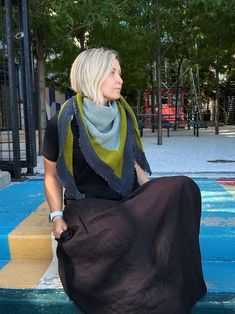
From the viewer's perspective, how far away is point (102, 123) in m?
2.45

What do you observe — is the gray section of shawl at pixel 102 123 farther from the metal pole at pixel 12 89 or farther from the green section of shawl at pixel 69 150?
the metal pole at pixel 12 89

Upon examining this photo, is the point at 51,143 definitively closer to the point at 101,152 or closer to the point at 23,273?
the point at 101,152

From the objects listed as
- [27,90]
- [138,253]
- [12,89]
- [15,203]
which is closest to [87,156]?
[138,253]

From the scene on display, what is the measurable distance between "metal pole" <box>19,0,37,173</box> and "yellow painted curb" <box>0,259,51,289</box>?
295 centimetres

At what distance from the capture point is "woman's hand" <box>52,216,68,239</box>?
2268 mm

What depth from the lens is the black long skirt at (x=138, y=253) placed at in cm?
208

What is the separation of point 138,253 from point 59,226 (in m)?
0.45

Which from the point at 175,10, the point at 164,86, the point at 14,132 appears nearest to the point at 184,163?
the point at 14,132

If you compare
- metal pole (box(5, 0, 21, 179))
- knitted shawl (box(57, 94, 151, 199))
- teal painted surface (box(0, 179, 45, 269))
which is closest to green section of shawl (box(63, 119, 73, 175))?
knitted shawl (box(57, 94, 151, 199))

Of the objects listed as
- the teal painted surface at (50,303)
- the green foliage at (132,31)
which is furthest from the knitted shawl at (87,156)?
the green foliage at (132,31)

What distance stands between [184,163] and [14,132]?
9.40 ft

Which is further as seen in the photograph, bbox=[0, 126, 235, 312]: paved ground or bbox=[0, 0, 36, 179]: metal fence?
bbox=[0, 0, 36, 179]: metal fence

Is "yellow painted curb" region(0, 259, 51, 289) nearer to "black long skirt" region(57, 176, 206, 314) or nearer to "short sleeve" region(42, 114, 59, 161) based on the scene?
"black long skirt" region(57, 176, 206, 314)

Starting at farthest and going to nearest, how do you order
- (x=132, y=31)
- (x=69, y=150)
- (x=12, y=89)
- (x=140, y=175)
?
(x=132, y=31)
(x=12, y=89)
(x=140, y=175)
(x=69, y=150)
